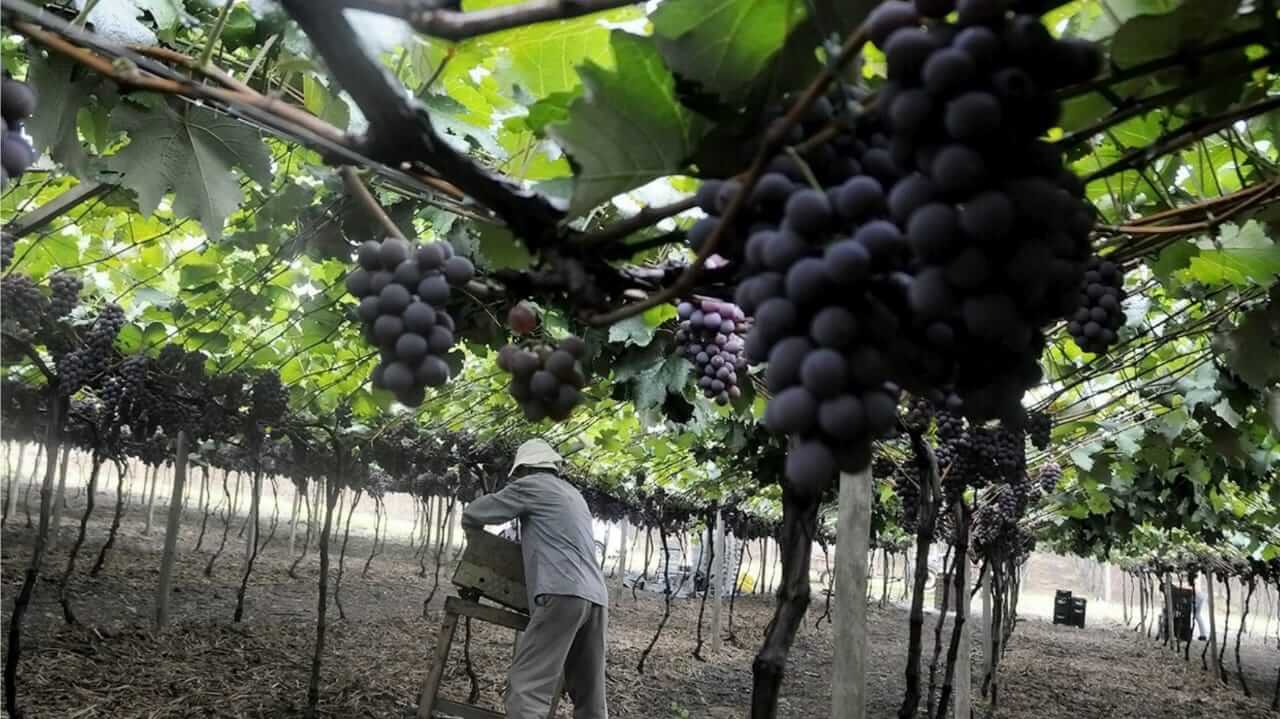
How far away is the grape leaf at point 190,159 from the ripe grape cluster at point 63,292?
3545 millimetres

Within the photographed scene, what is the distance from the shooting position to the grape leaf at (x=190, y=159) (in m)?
2.29

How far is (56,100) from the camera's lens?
218 centimetres

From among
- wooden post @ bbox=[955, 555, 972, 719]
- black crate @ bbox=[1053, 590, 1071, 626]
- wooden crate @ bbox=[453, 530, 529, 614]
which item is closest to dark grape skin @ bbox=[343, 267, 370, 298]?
wooden crate @ bbox=[453, 530, 529, 614]

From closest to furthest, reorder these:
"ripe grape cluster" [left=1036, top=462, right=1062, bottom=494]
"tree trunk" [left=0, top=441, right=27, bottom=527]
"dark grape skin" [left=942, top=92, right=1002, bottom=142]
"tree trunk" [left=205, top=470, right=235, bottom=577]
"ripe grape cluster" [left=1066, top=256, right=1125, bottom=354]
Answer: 1. "dark grape skin" [left=942, top=92, right=1002, bottom=142]
2. "ripe grape cluster" [left=1066, top=256, right=1125, bottom=354]
3. "ripe grape cluster" [left=1036, top=462, right=1062, bottom=494]
4. "tree trunk" [left=205, top=470, right=235, bottom=577]
5. "tree trunk" [left=0, top=441, right=27, bottom=527]

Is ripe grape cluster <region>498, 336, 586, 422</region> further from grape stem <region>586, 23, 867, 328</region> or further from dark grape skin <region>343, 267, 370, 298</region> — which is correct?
grape stem <region>586, 23, 867, 328</region>

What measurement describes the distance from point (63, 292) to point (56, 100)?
149 inches

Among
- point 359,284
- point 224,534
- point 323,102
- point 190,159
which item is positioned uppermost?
point 323,102

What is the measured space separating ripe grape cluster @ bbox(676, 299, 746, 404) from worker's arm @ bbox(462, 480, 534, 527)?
3.19m

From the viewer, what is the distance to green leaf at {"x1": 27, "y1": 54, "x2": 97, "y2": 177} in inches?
83.5

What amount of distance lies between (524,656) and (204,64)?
4.77 m

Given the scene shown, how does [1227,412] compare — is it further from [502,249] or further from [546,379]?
[546,379]

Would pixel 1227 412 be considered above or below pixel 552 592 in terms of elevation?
above

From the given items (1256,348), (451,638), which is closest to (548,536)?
(451,638)

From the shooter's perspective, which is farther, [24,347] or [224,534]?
[224,534]
